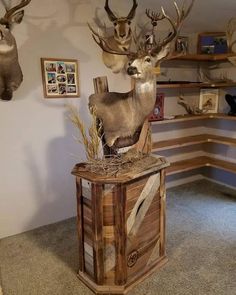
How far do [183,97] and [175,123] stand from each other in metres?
0.39

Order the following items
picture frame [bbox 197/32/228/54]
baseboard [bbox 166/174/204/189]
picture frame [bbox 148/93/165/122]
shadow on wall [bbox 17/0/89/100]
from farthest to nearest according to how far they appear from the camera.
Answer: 1. baseboard [bbox 166/174/204/189]
2. picture frame [bbox 197/32/228/54]
3. picture frame [bbox 148/93/165/122]
4. shadow on wall [bbox 17/0/89/100]

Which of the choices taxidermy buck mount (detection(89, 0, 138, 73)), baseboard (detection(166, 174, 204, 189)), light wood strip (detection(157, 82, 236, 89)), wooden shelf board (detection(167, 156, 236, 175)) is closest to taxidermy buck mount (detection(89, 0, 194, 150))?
taxidermy buck mount (detection(89, 0, 138, 73))

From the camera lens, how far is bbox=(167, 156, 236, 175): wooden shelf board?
3.35 m

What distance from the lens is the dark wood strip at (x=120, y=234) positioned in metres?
1.66

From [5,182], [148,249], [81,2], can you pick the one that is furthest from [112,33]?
[148,249]

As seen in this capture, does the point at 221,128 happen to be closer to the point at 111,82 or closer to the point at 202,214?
the point at 202,214

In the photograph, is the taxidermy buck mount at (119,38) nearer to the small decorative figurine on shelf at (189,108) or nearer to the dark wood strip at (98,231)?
the small decorative figurine on shelf at (189,108)

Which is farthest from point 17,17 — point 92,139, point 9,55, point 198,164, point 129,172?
point 198,164

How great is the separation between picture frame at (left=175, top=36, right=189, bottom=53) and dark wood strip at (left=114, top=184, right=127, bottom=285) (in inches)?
91.1

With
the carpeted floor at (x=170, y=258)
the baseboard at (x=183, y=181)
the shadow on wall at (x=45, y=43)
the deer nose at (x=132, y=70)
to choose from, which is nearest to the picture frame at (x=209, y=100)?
the baseboard at (x=183, y=181)

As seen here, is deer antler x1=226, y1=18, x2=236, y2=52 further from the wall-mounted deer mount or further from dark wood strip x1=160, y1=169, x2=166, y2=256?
dark wood strip x1=160, y1=169, x2=166, y2=256

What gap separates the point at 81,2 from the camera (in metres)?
2.61

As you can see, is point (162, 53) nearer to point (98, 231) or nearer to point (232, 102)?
point (98, 231)

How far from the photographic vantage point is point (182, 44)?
3324 millimetres
